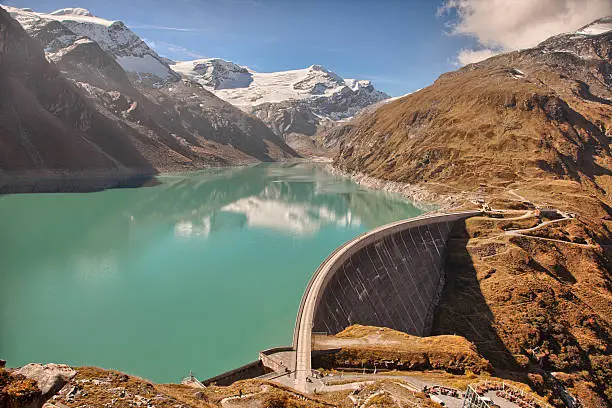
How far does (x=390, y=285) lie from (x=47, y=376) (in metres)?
46.5

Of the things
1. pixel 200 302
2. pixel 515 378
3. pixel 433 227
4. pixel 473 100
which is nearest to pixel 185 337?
pixel 200 302

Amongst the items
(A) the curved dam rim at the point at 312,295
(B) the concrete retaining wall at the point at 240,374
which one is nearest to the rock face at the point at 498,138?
(A) the curved dam rim at the point at 312,295

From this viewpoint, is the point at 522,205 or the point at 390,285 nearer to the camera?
the point at 390,285

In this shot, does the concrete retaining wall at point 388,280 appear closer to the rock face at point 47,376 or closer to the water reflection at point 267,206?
the rock face at point 47,376

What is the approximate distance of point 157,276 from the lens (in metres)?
58.0

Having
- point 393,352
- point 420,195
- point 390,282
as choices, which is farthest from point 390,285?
point 420,195

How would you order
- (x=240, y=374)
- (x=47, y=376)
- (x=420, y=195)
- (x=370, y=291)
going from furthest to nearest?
(x=420, y=195) < (x=370, y=291) < (x=240, y=374) < (x=47, y=376)

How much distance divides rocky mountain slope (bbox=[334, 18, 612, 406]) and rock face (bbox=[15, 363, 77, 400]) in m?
48.1

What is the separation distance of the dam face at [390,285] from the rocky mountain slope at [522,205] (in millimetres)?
3083

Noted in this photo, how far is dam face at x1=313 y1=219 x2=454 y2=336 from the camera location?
136 ft

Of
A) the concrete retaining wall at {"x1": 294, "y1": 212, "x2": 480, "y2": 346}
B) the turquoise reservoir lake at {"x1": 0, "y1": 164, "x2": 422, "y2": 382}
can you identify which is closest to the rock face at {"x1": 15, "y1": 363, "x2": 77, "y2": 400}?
the turquoise reservoir lake at {"x1": 0, "y1": 164, "x2": 422, "y2": 382}

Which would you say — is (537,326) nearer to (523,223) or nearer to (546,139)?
(523,223)

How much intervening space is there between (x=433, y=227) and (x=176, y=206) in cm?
7748

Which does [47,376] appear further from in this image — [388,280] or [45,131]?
[45,131]
